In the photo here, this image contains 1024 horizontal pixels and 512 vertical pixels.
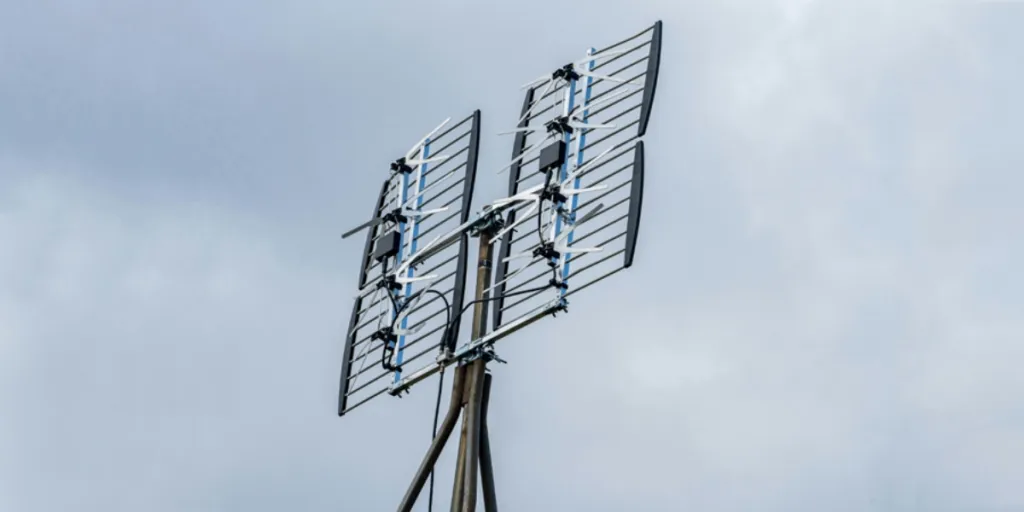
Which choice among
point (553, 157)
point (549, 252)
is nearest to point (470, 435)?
point (549, 252)

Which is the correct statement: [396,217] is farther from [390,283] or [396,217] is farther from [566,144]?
[566,144]

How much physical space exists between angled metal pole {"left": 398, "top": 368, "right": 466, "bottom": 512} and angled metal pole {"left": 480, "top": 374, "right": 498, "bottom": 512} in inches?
12.1

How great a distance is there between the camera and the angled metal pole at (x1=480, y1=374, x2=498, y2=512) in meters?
21.6

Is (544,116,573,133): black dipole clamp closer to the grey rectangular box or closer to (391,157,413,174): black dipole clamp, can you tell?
the grey rectangular box

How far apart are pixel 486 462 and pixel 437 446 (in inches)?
32.0

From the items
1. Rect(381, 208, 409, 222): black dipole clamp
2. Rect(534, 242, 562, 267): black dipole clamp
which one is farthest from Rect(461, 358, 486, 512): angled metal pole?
Rect(381, 208, 409, 222): black dipole clamp

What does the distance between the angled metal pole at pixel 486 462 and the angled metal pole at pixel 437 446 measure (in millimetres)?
308

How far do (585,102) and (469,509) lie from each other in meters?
5.43

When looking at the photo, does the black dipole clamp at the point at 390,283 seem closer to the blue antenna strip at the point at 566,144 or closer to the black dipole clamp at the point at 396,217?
the black dipole clamp at the point at 396,217

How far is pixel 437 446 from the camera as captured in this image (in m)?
22.4

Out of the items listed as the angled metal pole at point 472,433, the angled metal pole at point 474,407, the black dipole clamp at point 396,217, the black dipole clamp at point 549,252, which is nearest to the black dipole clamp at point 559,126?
the angled metal pole at point 474,407

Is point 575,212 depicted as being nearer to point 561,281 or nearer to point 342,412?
point 561,281

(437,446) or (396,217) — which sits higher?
(396,217)

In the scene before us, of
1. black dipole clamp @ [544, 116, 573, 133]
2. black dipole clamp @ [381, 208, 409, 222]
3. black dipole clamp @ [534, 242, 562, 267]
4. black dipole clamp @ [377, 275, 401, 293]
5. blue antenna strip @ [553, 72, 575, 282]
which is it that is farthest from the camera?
black dipole clamp @ [381, 208, 409, 222]
